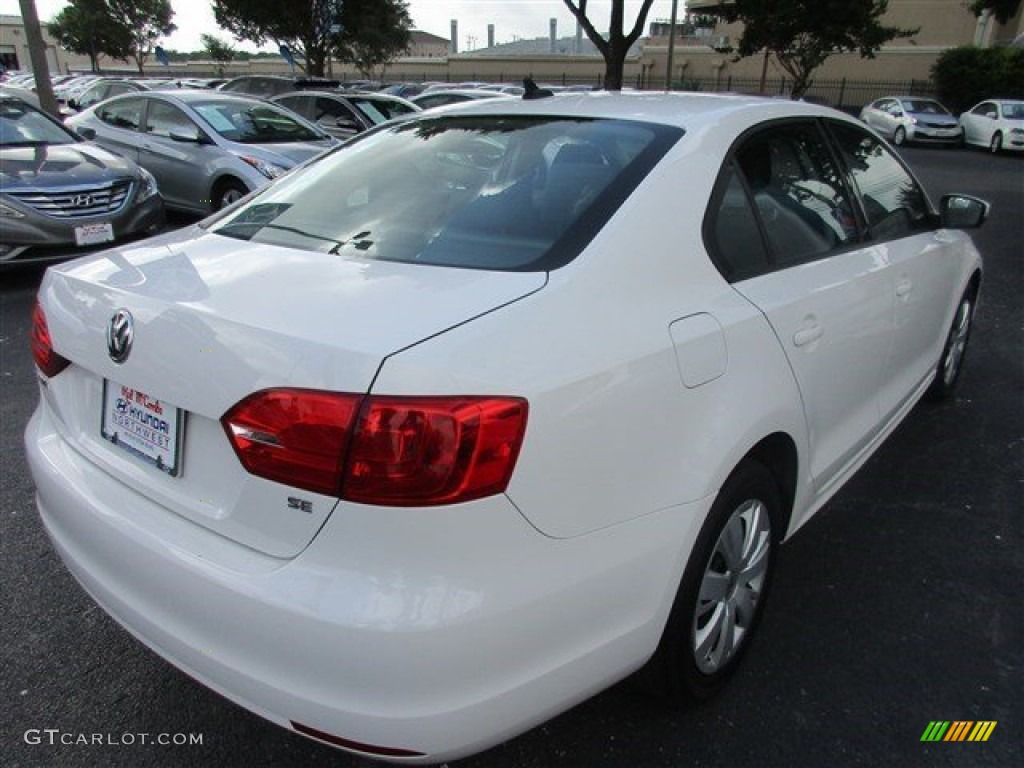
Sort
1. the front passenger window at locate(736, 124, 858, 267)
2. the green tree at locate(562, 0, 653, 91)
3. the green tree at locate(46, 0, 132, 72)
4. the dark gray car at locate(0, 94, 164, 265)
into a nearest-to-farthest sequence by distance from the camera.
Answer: the front passenger window at locate(736, 124, 858, 267) → the dark gray car at locate(0, 94, 164, 265) → the green tree at locate(562, 0, 653, 91) → the green tree at locate(46, 0, 132, 72)

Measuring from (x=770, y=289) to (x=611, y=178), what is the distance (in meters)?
0.57

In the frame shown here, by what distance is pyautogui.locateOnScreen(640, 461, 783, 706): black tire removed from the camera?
206 centimetres

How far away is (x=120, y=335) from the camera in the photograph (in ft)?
6.18

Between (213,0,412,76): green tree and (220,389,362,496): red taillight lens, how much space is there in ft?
80.0

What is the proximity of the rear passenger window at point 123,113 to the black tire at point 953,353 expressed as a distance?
9.20 metres

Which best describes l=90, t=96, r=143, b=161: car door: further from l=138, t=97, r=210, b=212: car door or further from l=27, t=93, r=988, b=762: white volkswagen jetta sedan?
l=27, t=93, r=988, b=762: white volkswagen jetta sedan

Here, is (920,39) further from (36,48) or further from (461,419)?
(461,419)

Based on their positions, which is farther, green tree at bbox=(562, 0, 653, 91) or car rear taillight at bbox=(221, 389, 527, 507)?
green tree at bbox=(562, 0, 653, 91)

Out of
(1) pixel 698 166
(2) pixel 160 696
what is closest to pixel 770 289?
(1) pixel 698 166

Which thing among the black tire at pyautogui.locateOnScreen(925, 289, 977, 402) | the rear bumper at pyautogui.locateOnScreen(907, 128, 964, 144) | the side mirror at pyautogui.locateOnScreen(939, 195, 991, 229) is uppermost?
the side mirror at pyautogui.locateOnScreen(939, 195, 991, 229)

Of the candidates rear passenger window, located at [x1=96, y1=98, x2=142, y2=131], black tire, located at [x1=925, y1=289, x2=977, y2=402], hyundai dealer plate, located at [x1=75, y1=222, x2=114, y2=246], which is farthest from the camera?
rear passenger window, located at [x1=96, y1=98, x2=142, y2=131]

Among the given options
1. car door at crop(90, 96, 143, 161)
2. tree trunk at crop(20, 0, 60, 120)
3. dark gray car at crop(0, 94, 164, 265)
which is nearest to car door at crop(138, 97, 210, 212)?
car door at crop(90, 96, 143, 161)

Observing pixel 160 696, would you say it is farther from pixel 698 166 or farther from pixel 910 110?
pixel 910 110

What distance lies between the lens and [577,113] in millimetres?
2627
